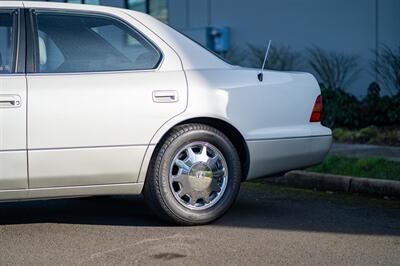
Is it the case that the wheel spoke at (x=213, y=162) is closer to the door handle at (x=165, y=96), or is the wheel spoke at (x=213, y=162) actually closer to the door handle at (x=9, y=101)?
the door handle at (x=165, y=96)

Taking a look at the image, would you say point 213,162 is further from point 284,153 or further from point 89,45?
point 89,45

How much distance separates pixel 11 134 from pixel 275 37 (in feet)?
29.5

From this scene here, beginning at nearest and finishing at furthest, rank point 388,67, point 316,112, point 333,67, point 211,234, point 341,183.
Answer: point 211,234 < point 316,112 < point 341,183 < point 388,67 < point 333,67

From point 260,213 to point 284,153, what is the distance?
0.65m

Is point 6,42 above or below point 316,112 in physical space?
above

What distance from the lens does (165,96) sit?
18.3ft

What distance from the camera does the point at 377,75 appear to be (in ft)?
→ 39.6

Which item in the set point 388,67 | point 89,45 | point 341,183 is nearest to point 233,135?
point 89,45

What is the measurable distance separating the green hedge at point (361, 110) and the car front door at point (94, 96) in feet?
20.0

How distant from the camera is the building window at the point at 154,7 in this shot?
16047 mm

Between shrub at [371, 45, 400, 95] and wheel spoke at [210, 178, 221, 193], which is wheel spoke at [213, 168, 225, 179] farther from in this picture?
shrub at [371, 45, 400, 95]

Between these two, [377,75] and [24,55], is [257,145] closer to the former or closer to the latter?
[24,55]

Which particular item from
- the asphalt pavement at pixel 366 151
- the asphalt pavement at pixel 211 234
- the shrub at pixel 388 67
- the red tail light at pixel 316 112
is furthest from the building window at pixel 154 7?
the red tail light at pixel 316 112

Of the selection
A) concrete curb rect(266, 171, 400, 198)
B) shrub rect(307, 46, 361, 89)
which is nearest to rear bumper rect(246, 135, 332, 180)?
concrete curb rect(266, 171, 400, 198)
